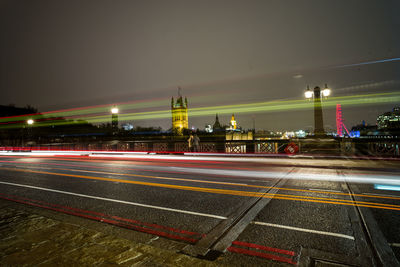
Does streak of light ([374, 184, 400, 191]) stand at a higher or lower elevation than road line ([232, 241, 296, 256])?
higher

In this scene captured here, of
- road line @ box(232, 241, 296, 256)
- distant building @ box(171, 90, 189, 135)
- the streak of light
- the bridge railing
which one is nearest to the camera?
road line @ box(232, 241, 296, 256)

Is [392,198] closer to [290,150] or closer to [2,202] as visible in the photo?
[2,202]

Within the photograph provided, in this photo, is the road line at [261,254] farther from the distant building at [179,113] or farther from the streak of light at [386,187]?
the distant building at [179,113]

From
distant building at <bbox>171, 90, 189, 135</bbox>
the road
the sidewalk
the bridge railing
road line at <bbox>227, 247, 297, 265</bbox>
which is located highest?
distant building at <bbox>171, 90, 189, 135</bbox>

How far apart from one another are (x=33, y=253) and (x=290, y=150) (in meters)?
18.7

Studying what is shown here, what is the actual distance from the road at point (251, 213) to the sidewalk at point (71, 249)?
0.47 meters

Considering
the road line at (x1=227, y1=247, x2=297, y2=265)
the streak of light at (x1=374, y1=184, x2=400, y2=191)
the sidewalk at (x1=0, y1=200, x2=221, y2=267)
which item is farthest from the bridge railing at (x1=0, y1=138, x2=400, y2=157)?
the sidewalk at (x1=0, y1=200, x2=221, y2=267)

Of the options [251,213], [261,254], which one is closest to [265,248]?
[261,254]

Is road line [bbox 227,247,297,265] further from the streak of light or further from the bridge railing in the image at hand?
the bridge railing

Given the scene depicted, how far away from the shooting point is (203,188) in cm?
745

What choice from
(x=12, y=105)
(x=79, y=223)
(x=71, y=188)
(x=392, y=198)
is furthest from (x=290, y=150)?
(x=12, y=105)

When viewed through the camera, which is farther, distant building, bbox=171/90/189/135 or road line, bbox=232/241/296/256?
distant building, bbox=171/90/189/135

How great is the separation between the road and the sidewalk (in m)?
0.47

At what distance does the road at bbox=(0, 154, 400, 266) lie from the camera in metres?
3.32
